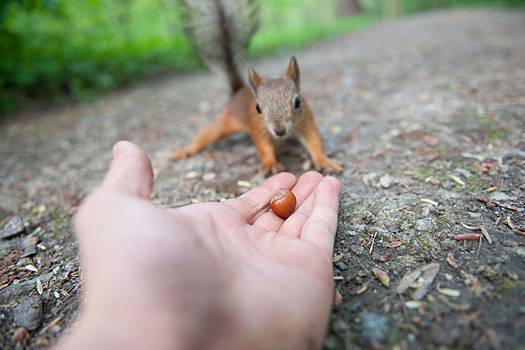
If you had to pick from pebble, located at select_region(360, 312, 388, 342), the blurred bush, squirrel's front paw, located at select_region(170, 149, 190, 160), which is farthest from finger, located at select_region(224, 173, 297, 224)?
the blurred bush

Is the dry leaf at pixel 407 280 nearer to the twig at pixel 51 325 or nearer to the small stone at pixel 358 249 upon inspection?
the small stone at pixel 358 249

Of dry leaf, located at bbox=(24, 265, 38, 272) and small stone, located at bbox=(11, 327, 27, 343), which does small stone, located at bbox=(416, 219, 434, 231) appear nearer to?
small stone, located at bbox=(11, 327, 27, 343)

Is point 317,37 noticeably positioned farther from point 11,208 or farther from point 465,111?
point 11,208

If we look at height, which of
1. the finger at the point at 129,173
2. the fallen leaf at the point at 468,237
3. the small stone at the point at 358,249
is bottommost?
the small stone at the point at 358,249

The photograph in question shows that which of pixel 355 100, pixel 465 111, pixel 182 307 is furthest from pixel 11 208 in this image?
pixel 465 111

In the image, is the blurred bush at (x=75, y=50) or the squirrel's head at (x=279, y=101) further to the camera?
the blurred bush at (x=75, y=50)

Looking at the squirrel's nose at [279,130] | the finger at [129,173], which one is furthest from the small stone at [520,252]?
the finger at [129,173]

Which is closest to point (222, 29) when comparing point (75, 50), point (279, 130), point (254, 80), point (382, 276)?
point (254, 80)

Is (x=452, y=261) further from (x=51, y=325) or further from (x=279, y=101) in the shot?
(x=51, y=325)
